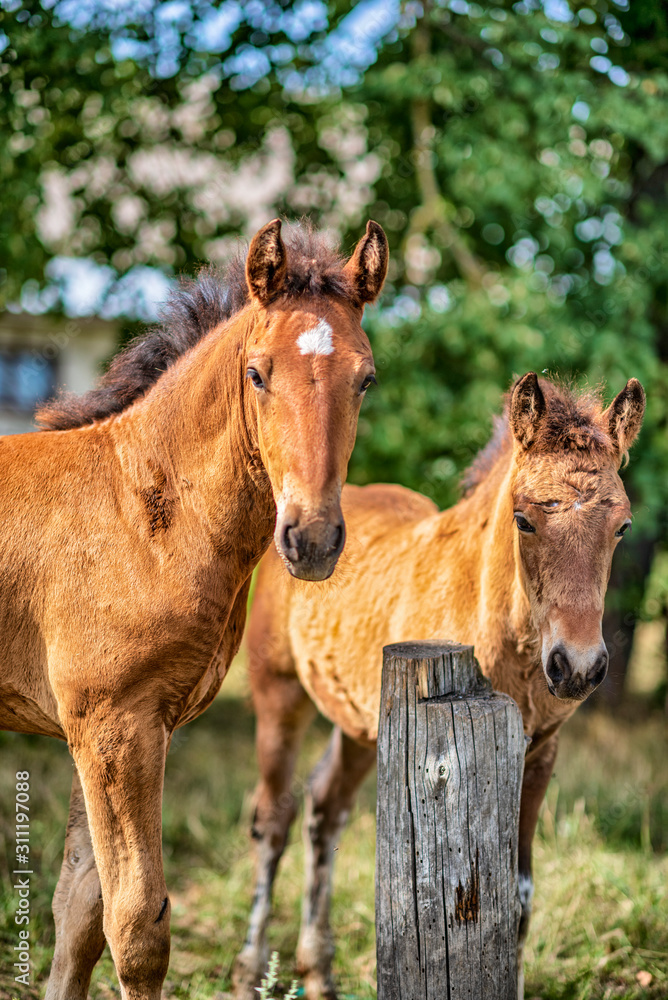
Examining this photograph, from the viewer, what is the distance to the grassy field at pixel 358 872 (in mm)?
3746

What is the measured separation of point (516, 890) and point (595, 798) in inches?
141

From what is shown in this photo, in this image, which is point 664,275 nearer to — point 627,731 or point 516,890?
point 627,731

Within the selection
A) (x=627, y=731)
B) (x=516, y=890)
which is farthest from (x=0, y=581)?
(x=627, y=731)

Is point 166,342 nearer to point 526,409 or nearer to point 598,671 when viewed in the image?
point 526,409

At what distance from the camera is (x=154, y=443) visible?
2.64 meters

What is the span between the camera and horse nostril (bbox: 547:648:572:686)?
2551 mm

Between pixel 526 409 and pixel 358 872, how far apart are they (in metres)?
3.22

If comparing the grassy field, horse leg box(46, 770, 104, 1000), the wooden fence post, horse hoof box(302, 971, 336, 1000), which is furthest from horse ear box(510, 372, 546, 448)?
horse hoof box(302, 971, 336, 1000)

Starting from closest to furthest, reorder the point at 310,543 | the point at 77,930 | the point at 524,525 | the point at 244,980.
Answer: the point at 310,543 → the point at 77,930 → the point at 524,525 → the point at 244,980

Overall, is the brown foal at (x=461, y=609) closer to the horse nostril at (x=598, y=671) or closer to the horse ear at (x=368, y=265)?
the horse nostril at (x=598, y=671)

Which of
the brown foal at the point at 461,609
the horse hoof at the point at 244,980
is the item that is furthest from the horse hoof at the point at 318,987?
the horse hoof at the point at 244,980

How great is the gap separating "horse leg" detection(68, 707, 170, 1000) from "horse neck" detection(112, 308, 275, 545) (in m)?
0.65

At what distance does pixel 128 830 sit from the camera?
236 centimetres

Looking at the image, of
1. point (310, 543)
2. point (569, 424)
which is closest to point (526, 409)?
point (569, 424)
